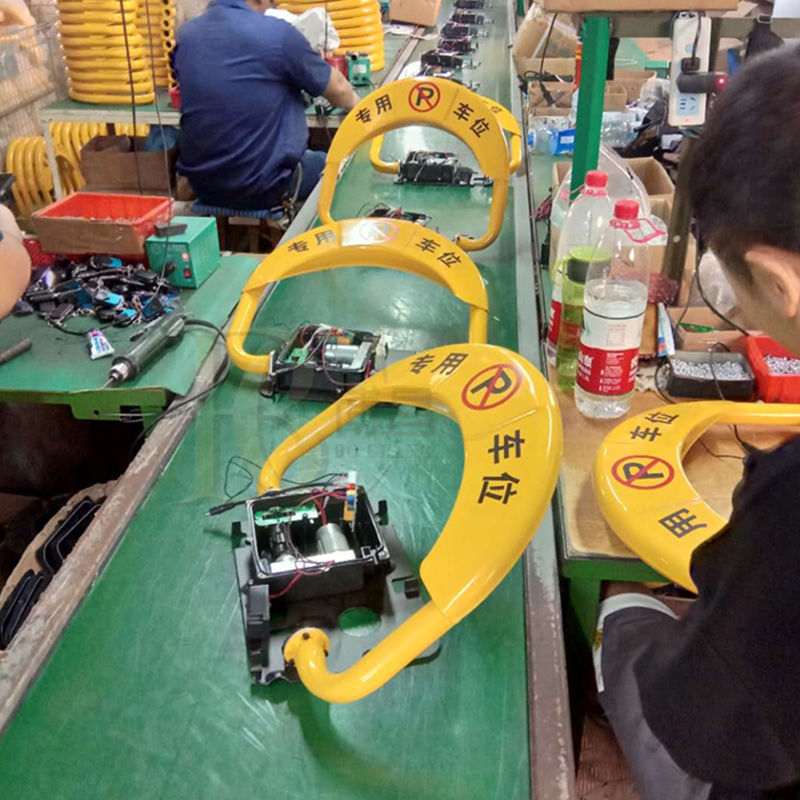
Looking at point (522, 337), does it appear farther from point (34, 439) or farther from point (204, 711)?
point (34, 439)

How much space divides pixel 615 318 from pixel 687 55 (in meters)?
0.54

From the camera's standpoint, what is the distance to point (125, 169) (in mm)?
3211

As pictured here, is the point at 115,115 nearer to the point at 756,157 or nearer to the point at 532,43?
the point at 532,43

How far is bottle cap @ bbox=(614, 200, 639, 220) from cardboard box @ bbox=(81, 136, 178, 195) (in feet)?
7.61

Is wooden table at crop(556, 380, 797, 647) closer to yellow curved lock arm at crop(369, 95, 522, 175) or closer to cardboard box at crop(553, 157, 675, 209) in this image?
cardboard box at crop(553, 157, 675, 209)

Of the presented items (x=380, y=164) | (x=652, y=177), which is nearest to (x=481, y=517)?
(x=652, y=177)

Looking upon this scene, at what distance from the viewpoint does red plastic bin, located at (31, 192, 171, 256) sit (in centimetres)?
185

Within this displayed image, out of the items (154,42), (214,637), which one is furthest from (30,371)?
(154,42)

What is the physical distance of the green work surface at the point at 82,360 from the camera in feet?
4.79

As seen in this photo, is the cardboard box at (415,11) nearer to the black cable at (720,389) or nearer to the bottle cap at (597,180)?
the bottle cap at (597,180)

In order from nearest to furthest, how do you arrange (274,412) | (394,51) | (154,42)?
(274,412), (154,42), (394,51)

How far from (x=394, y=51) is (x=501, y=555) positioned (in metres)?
4.51

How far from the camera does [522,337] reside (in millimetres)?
1507

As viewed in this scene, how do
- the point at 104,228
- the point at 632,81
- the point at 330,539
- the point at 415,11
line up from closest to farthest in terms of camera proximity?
1. the point at 330,539
2. the point at 104,228
3. the point at 632,81
4. the point at 415,11
